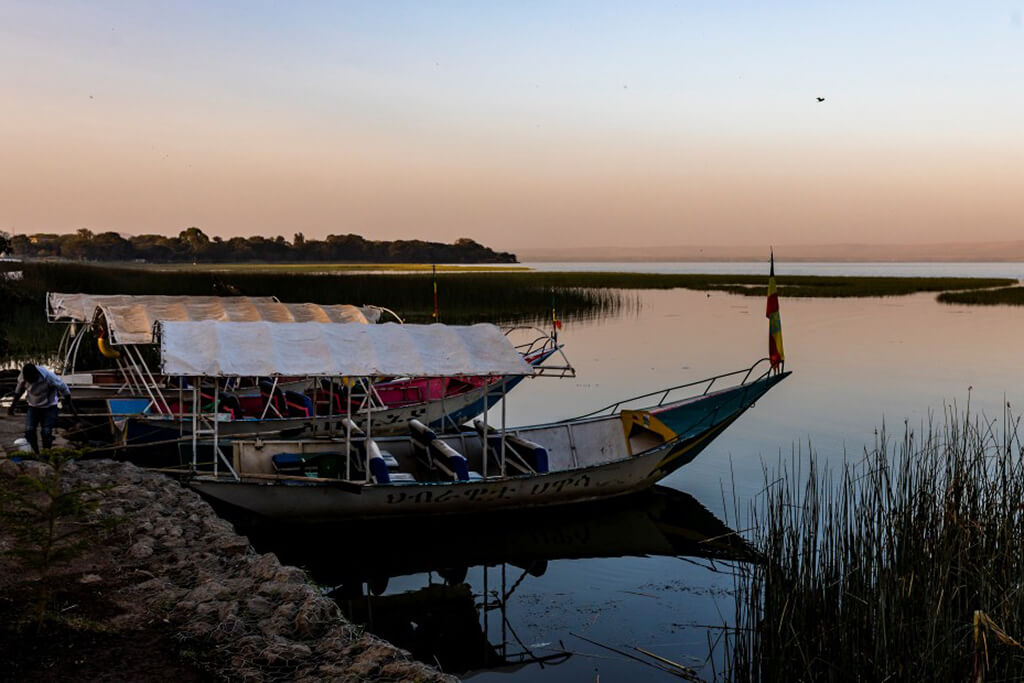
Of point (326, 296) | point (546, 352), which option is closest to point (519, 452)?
point (546, 352)

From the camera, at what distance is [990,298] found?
5209 centimetres

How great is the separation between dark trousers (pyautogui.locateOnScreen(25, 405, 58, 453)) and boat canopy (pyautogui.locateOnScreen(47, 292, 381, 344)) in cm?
358

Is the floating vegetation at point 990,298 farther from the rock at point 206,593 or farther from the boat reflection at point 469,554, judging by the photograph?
the rock at point 206,593

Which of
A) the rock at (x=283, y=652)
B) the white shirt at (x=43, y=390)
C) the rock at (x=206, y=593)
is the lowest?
the rock at (x=283, y=652)

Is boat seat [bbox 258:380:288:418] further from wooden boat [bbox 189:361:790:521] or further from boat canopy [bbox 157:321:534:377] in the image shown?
boat canopy [bbox 157:321:534:377]

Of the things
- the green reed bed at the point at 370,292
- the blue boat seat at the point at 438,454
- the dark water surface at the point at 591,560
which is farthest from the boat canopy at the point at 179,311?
the green reed bed at the point at 370,292

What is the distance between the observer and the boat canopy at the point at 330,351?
34.2 feet

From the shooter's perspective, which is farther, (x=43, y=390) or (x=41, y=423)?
(x=41, y=423)

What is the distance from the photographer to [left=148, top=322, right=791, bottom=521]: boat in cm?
1062

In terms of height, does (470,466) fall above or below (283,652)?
below

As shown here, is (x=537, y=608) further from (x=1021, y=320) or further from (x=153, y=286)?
(x=1021, y=320)

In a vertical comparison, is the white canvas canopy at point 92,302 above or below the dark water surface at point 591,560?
above

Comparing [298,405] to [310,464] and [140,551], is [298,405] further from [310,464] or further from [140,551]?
[140,551]

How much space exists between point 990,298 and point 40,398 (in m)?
54.4
